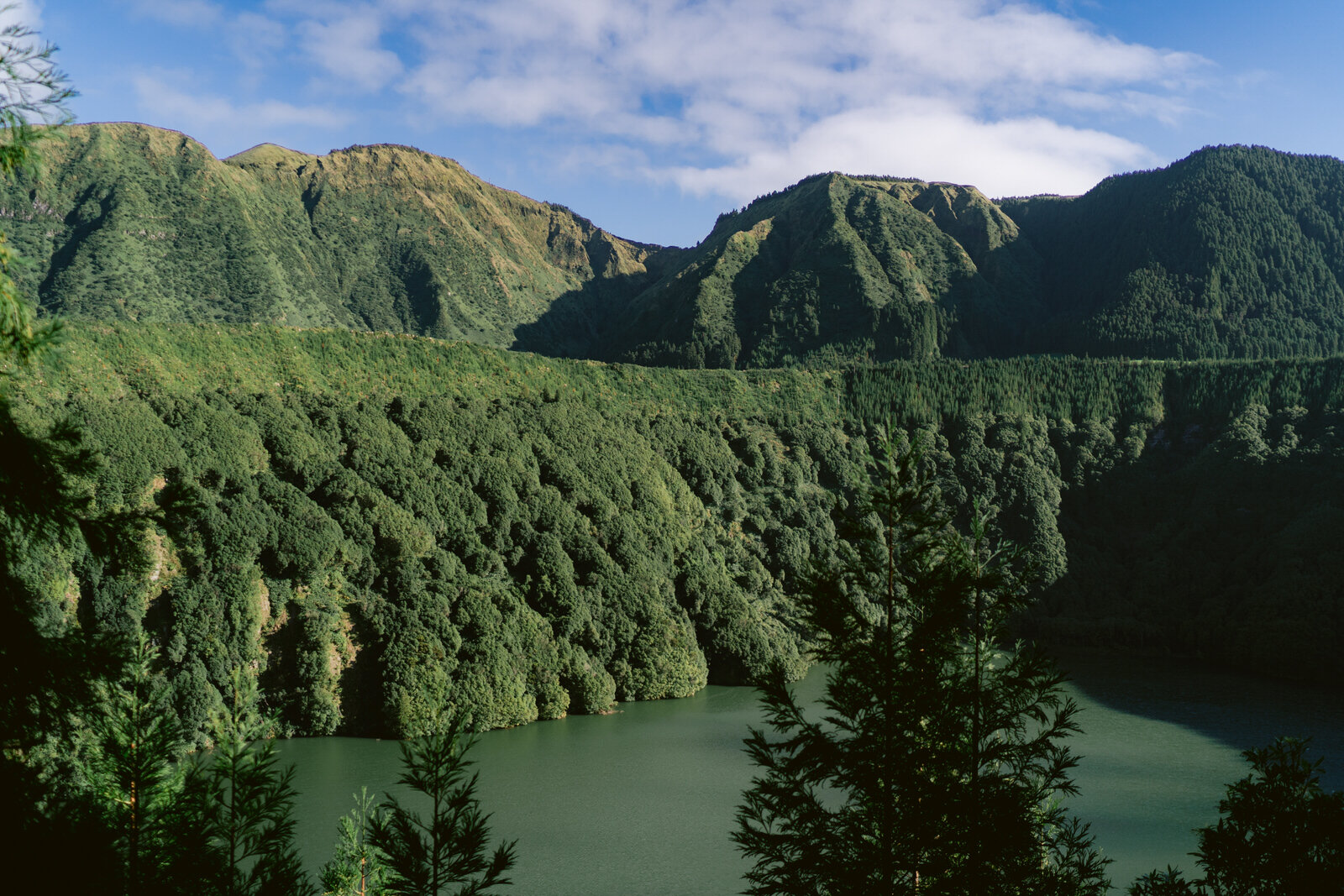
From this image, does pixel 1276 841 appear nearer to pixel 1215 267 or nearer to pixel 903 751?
pixel 903 751

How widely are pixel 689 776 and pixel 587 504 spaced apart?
1823 cm

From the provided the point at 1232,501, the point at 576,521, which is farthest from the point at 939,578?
the point at 1232,501

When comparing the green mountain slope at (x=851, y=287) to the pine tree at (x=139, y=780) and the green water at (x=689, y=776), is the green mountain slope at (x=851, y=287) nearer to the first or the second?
the green water at (x=689, y=776)

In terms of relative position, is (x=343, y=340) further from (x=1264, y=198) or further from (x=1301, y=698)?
(x=1264, y=198)

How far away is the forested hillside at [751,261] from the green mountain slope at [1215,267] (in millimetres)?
247

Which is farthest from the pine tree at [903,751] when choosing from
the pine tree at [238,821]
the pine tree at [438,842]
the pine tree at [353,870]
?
the pine tree at [353,870]

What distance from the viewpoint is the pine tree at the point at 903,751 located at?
28.9ft

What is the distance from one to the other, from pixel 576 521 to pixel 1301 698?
115 feet

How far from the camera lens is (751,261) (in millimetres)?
114688

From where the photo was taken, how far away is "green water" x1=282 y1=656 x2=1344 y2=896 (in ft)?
79.7

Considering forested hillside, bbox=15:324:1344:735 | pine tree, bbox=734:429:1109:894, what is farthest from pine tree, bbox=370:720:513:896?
forested hillside, bbox=15:324:1344:735

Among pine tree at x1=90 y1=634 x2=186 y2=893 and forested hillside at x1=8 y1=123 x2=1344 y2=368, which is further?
forested hillside at x1=8 y1=123 x2=1344 y2=368

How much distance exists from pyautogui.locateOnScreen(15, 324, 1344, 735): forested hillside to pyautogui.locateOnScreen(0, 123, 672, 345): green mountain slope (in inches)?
1787

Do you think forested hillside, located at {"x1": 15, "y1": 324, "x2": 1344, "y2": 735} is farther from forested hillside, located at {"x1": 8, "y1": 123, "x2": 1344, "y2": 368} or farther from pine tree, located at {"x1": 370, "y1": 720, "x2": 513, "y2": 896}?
forested hillside, located at {"x1": 8, "y1": 123, "x2": 1344, "y2": 368}
